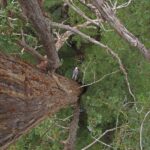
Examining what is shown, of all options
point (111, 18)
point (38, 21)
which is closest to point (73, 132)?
point (111, 18)

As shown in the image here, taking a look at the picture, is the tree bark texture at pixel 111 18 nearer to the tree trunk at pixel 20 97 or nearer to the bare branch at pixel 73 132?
the tree trunk at pixel 20 97

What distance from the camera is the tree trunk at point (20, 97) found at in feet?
7.22

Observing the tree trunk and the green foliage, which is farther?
the green foliage

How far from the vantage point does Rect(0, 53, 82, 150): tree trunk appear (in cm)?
220

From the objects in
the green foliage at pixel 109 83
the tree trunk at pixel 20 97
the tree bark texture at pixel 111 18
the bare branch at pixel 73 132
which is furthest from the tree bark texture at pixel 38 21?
the bare branch at pixel 73 132

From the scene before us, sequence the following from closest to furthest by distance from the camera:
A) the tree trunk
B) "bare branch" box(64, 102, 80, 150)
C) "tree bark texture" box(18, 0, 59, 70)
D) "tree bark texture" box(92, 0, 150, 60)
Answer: "tree bark texture" box(18, 0, 59, 70) → the tree trunk → "tree bark texture" box(92, 0, 150, 60) → "bare branch" box(64, 102, 80, 150)

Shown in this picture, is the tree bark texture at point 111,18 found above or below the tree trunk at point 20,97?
above

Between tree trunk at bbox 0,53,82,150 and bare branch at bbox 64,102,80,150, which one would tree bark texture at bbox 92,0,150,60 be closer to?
tree trunk at bbox 0,53,82,150

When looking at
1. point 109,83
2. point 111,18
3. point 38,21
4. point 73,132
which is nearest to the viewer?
point 38,21

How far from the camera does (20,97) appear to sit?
2.31 meters

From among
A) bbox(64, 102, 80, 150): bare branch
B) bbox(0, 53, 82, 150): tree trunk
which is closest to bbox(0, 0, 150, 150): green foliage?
bbox(64, 102, 80, 150): bare branch

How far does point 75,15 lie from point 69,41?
15.6 inches

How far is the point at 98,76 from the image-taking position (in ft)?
14.4

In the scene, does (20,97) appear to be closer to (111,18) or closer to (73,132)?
(111,18)
